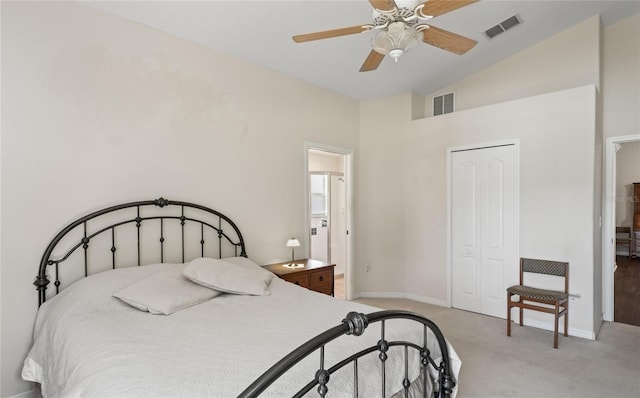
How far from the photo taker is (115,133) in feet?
8.86

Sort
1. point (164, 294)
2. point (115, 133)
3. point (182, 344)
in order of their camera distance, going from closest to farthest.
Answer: point (182, 344) < point (164, 294) < point (115, 133)

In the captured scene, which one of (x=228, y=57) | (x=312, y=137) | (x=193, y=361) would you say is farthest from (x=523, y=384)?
(x=228, y=57)

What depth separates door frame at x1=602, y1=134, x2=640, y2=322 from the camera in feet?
13.1

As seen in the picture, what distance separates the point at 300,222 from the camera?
13.7ft

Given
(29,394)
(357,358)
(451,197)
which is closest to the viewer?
(357,358)

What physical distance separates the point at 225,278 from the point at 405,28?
206cm

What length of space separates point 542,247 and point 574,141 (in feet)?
3.92

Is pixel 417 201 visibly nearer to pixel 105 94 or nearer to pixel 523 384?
pixel 523 384

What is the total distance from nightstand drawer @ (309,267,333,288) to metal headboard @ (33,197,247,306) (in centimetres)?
76

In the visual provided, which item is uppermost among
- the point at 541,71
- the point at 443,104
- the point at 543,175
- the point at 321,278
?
the point at 541,71

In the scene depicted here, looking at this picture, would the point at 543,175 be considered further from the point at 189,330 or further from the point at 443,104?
the point at 189,330

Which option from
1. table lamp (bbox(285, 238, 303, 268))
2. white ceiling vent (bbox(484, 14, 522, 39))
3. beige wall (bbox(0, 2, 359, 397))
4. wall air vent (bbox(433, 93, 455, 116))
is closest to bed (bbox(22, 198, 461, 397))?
beige wall (bbox(0, 2, 359, 397))

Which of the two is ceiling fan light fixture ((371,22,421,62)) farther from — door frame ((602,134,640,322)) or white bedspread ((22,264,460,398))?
door frame ((602,134,640,322))

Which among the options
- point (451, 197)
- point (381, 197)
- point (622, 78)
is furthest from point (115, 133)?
point (622, 78)
